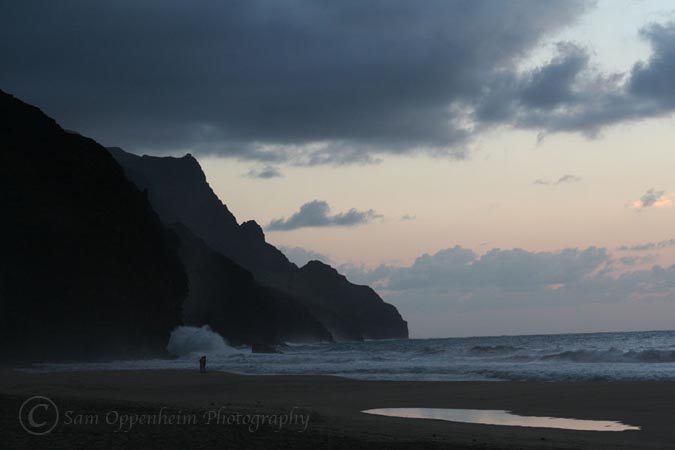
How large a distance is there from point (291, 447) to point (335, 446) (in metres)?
0.69

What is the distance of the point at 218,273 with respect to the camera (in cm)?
12288

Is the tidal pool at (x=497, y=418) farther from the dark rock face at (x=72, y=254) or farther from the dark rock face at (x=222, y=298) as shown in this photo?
the dark rock face at (x=222, y=298)

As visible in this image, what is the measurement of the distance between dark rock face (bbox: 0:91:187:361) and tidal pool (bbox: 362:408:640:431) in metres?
46.4

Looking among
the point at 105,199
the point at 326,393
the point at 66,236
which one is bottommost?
the point at 326,393

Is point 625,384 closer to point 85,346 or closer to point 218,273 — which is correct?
point 85,346

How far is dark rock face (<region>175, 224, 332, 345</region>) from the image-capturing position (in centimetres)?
11931

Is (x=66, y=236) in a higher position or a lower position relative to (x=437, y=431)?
higher

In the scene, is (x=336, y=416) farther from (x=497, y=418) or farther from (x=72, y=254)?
(x=72, y=254)

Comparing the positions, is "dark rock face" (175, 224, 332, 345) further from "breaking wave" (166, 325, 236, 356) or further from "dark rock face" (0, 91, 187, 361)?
"dark rock face" (0, 91, 187, 361)

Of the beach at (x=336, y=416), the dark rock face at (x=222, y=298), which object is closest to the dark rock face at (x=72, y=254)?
the beach at (x=336, y=416)

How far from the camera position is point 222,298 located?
125 meters

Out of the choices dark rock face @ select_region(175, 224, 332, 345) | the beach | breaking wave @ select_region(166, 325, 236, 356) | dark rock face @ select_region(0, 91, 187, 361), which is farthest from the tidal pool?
dark rock face @ select_region(175, 224, 332, 345)

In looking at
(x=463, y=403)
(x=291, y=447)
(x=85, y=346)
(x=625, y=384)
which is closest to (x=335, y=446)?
(x=291, y=447)

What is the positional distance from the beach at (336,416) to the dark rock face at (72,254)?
123 ft
